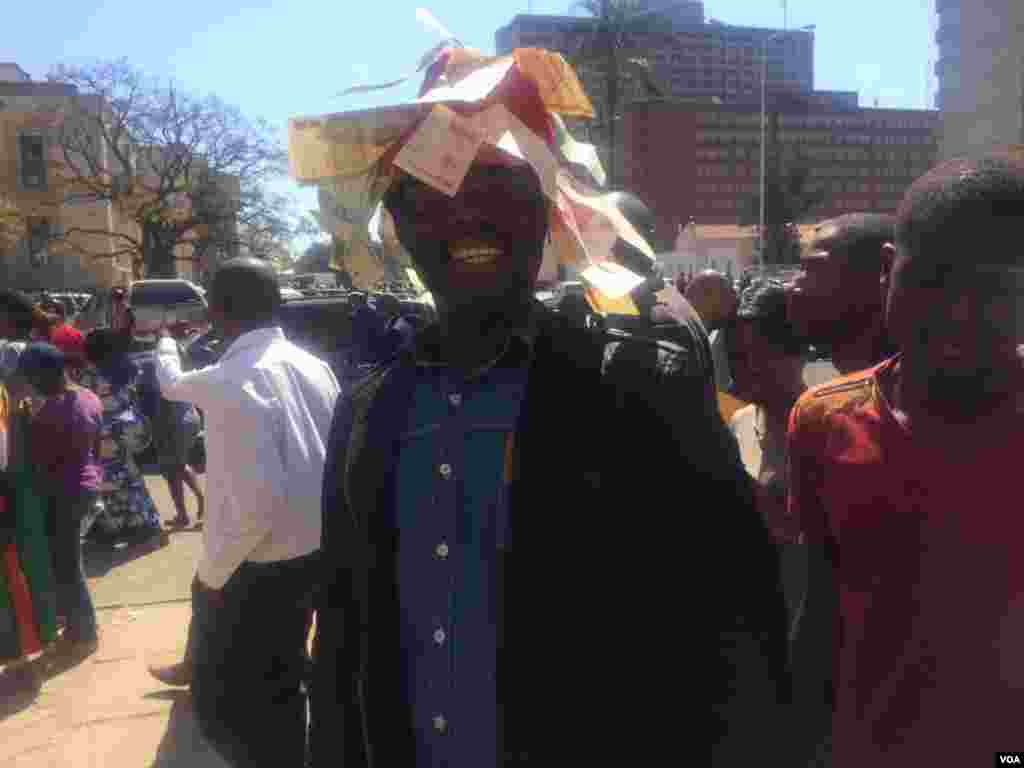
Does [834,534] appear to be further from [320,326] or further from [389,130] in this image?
[320,326]

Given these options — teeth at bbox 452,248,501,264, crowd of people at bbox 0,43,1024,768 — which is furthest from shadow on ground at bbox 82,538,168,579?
teeth at bbox 452,248,501,264

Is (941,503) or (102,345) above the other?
(941,503)

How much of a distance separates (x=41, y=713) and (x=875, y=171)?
284 ft

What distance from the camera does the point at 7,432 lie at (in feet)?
15.2

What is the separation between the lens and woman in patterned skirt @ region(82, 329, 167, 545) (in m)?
6.81

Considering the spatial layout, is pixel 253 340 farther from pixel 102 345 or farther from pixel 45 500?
pixel 102 345

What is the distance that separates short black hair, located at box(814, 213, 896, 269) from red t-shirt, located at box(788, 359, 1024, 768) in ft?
2.57

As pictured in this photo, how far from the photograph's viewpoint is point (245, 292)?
138 inches

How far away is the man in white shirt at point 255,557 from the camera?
10.3ft

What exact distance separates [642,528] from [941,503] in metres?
0.60

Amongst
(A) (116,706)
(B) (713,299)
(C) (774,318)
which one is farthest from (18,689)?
(C) (774,318)

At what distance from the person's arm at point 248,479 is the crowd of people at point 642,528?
1.45 metres

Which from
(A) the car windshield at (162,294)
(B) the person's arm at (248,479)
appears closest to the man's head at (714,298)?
(B) the person's arm at (248,479)

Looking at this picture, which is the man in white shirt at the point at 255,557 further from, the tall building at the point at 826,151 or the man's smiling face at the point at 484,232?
the tall building at the point at 826,151
